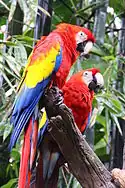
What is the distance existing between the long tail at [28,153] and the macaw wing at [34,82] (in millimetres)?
18

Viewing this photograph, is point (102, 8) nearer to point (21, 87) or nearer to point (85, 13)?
point (85, 13)

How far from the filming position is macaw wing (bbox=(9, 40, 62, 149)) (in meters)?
1.13

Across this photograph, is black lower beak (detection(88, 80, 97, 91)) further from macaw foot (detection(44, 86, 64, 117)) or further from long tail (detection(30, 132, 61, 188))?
macaw foot (detection(44, 86, 64, 117))

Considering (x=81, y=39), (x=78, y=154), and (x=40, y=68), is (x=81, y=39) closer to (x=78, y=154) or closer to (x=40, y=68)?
(x=40, y=68)

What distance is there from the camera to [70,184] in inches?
57.4

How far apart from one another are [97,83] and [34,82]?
0.26 m

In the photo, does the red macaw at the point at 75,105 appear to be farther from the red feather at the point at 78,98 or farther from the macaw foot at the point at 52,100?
the macaw foot at the point at 52,100

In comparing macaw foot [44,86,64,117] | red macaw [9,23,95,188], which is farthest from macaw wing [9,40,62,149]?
macaw foot [44,86,64,117]

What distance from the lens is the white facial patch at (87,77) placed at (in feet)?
4.42

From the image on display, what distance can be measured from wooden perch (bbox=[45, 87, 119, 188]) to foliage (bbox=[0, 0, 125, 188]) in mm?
354

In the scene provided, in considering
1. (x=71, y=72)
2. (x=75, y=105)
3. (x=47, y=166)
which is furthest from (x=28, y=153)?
(x=71, y=72)

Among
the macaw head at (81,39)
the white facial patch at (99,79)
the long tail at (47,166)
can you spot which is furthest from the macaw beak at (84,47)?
the long tail at (47,166)

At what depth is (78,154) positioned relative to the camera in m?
1.00

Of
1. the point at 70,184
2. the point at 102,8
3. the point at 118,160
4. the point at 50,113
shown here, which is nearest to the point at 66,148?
the point at 50,113
